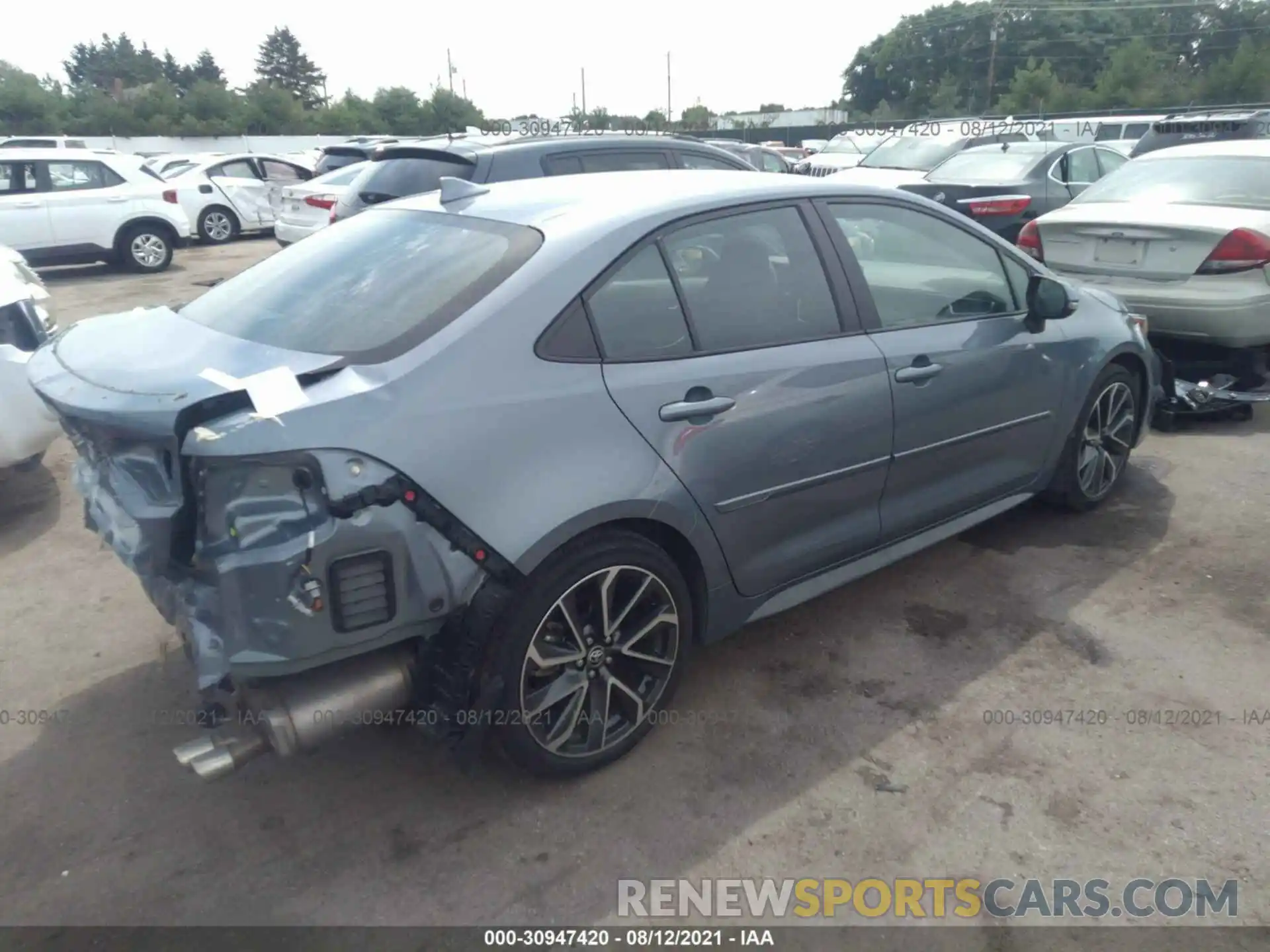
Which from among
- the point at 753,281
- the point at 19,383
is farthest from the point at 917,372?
the point at 19,383

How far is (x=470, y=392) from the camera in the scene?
2531 mm

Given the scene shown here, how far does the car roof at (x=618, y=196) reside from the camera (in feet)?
9.88

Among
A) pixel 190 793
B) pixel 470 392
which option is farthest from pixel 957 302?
pixel 190 793

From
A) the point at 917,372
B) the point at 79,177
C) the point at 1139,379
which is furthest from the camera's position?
the point at 79,177

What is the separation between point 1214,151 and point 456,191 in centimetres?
604

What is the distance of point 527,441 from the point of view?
259 cm

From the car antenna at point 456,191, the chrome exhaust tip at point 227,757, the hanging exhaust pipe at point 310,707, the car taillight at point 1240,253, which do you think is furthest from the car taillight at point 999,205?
the chrome exhaust tip at point 227,757

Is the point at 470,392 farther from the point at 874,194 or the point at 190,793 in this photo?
the point at 874,194

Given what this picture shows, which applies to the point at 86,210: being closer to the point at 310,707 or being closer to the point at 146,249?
the point at 146,249

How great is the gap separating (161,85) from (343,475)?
1939 inches

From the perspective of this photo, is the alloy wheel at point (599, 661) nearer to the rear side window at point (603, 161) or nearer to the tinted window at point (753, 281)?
the tinted window at point (753, 281)

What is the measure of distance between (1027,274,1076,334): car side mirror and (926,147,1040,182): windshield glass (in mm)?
6522

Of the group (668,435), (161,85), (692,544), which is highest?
(161,85)

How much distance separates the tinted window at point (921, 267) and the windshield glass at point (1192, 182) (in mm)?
3377
